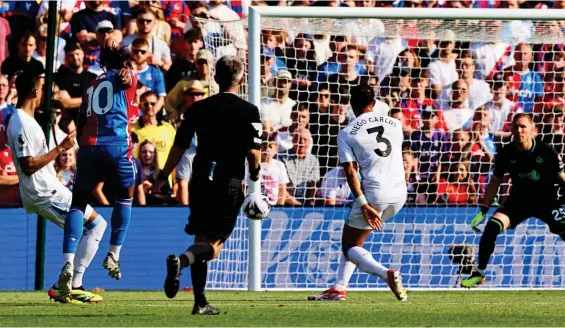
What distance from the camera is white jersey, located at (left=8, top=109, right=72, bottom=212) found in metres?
10.3

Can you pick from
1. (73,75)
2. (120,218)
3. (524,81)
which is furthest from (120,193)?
(524,81)

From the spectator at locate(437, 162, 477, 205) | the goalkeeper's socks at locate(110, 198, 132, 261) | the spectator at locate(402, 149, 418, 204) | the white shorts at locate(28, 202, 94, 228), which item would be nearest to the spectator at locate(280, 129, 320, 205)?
the spectator at locate(402, 149, 418, 204)

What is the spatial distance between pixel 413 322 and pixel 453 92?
26.0 feet

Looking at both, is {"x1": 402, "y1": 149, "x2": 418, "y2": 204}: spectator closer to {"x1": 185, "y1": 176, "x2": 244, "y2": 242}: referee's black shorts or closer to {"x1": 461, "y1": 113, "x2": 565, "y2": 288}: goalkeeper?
{"x1": 461, "y1": 113, "x2": 565, "y2": 288}: goalkeeper

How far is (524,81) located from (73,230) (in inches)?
309

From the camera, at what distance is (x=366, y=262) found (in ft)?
34.2

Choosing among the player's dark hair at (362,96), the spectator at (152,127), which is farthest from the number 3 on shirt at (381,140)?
the spectator at (152,127)

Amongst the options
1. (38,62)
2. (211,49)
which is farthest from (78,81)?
(211,49)

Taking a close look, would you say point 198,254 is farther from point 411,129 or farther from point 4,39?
point 4,39

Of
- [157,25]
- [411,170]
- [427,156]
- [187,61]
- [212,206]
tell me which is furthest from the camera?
[157,25]

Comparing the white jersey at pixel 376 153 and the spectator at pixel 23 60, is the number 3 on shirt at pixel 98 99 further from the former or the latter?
the spectator at pixel 23 60

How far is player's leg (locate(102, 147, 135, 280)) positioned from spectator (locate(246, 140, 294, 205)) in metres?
4.33

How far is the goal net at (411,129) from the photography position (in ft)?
47.2

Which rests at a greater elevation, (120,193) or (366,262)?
(120,193)
